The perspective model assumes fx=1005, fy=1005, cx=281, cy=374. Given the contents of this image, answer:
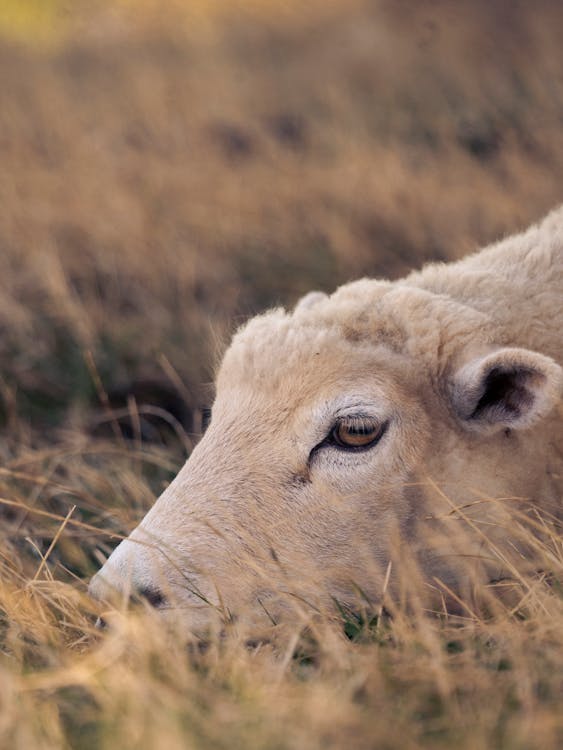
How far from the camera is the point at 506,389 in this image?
3.23 meters

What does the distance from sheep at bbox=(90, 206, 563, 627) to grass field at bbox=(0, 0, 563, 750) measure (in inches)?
6.9

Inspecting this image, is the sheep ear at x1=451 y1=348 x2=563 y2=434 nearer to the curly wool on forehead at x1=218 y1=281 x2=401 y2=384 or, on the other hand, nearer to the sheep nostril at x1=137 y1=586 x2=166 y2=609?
the curly wool on forehead at x1=218 y1=281 x2=401 y2=384

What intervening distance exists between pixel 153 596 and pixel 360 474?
760 millimetres

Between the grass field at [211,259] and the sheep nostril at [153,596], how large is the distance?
144 mm

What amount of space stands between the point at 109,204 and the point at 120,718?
20.6 ft

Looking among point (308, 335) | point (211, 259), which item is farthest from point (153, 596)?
point (211, 259)

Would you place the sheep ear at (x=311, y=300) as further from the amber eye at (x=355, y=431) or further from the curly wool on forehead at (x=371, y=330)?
the amber eye at (x=355, y=431)

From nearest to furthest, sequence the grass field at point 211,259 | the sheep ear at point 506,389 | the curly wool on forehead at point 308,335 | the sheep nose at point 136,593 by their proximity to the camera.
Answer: the grass field at point 211,259 → the sheep nose at point 136,593 → the sheep ear at point 506,389 → the curly wool on forehead at point 308,335

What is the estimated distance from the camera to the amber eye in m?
3.23

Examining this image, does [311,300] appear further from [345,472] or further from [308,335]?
[345,472]

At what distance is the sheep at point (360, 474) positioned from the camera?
3.11 meters

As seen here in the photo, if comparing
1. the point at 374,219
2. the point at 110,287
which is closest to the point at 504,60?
the point at 374,219

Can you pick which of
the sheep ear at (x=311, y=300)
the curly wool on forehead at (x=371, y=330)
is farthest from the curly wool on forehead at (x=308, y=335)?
the sheep ear at (x=311, y=300)

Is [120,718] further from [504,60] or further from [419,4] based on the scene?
[419,4]
